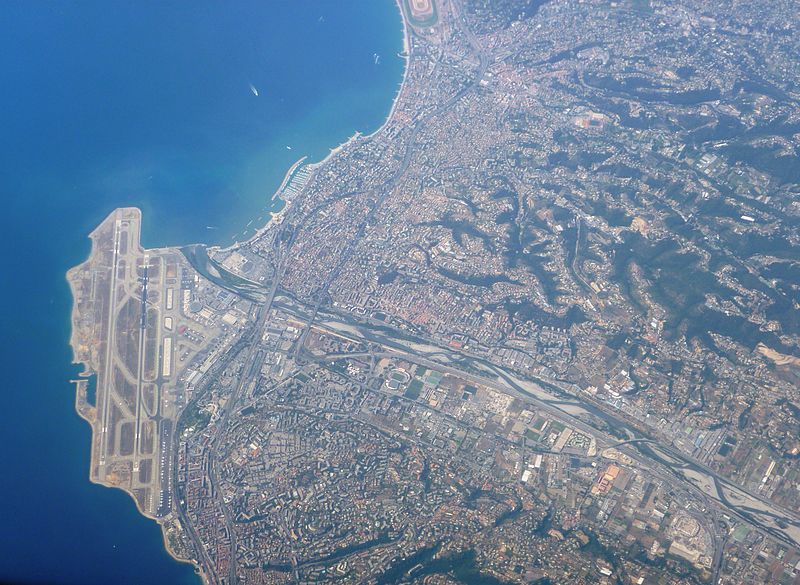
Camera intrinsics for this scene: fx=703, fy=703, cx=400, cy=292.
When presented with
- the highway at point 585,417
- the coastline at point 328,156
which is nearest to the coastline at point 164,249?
the coastline at point 328,156

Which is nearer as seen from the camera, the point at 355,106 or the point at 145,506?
the point at 145,506

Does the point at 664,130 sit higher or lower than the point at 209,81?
higher

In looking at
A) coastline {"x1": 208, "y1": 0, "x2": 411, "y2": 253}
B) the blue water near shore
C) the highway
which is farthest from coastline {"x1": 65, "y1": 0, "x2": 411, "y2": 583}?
the highway

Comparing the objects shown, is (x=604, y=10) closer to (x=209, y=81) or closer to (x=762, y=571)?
(x=209, y=81)

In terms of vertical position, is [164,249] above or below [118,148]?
below

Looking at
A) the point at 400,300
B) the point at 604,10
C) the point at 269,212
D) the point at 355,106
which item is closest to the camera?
the point at 400,300

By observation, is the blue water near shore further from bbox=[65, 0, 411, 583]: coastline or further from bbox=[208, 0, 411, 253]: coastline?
bbox=[208, 0, 411, 253]: coastline

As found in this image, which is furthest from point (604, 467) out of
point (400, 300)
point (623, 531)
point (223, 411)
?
point (223, 411)

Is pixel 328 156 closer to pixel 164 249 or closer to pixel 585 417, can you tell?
pixel 164 249

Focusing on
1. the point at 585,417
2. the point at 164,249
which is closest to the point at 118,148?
the point at 164,249
